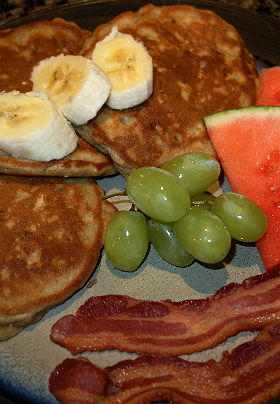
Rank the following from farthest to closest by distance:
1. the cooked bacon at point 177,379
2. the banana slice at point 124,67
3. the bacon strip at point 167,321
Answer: the banana slice at point 124,67 < the bacon strip at point 167,321 < the cooked bacon at point 177,379

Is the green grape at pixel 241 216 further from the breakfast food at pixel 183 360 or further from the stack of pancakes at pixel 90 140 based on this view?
the stack of pancakes at pixel 90 140

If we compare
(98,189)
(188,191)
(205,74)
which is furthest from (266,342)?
(205,74)

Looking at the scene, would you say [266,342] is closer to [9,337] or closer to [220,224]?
[220,224]

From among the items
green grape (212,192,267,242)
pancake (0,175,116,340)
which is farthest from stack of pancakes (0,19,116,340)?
green grape (212,192,267,242)

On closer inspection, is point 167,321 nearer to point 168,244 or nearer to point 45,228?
point 168,244

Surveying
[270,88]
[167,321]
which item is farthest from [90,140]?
[270,88]

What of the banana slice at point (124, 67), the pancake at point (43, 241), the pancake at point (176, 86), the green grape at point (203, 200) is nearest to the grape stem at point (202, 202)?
the green grape at point (203, 200)
